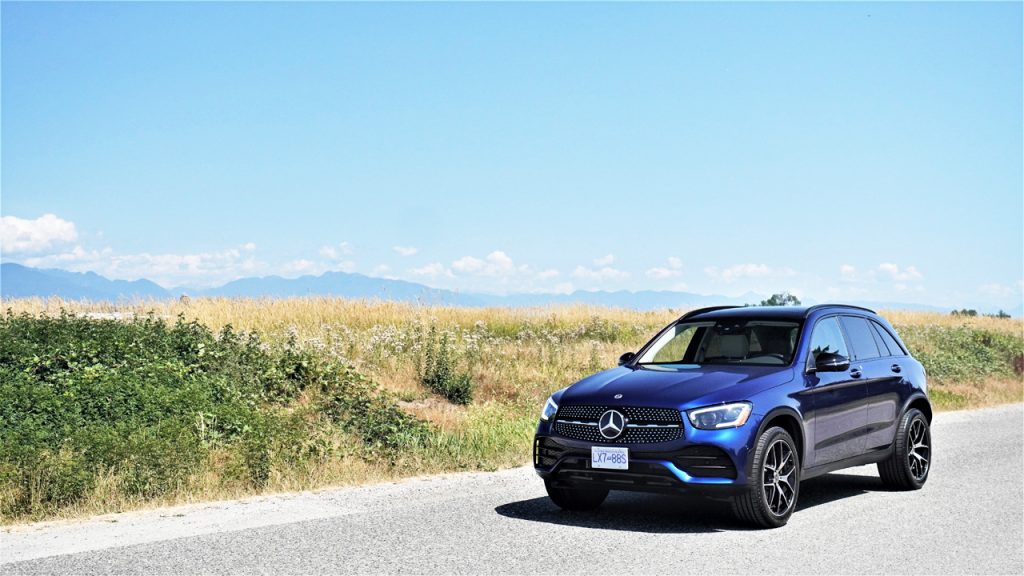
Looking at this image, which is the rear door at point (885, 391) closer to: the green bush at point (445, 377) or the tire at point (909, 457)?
the tire at point (909, 457)

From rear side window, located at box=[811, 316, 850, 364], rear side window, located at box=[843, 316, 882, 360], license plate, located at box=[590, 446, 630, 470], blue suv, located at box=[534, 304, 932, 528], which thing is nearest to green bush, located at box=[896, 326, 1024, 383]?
rear side window, located at box=[843, 316, 882, 360]

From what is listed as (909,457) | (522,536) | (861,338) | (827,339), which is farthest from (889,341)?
(522,536)

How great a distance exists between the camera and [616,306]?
37.9 m

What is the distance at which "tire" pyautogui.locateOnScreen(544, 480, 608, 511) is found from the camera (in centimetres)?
917

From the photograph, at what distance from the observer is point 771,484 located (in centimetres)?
839

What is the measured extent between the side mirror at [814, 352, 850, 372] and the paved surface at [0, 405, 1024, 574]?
1302mm

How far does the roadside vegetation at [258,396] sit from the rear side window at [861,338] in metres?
4.52

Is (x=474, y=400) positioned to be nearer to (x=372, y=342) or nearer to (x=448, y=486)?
(x=372, y=342)

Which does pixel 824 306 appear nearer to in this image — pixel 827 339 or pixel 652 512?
pixel 827 339

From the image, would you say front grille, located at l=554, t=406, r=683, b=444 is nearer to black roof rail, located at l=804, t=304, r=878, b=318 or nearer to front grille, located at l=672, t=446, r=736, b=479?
front grille, located at l=672, t=446, r=736, b=479

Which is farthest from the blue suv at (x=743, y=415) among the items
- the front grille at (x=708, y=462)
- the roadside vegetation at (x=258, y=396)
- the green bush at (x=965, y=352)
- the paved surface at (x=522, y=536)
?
the green bush at (x=965, y=352)

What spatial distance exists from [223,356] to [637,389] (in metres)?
10.7

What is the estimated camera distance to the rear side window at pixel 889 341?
10.9 meters

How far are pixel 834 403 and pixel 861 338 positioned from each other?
1.31 m
